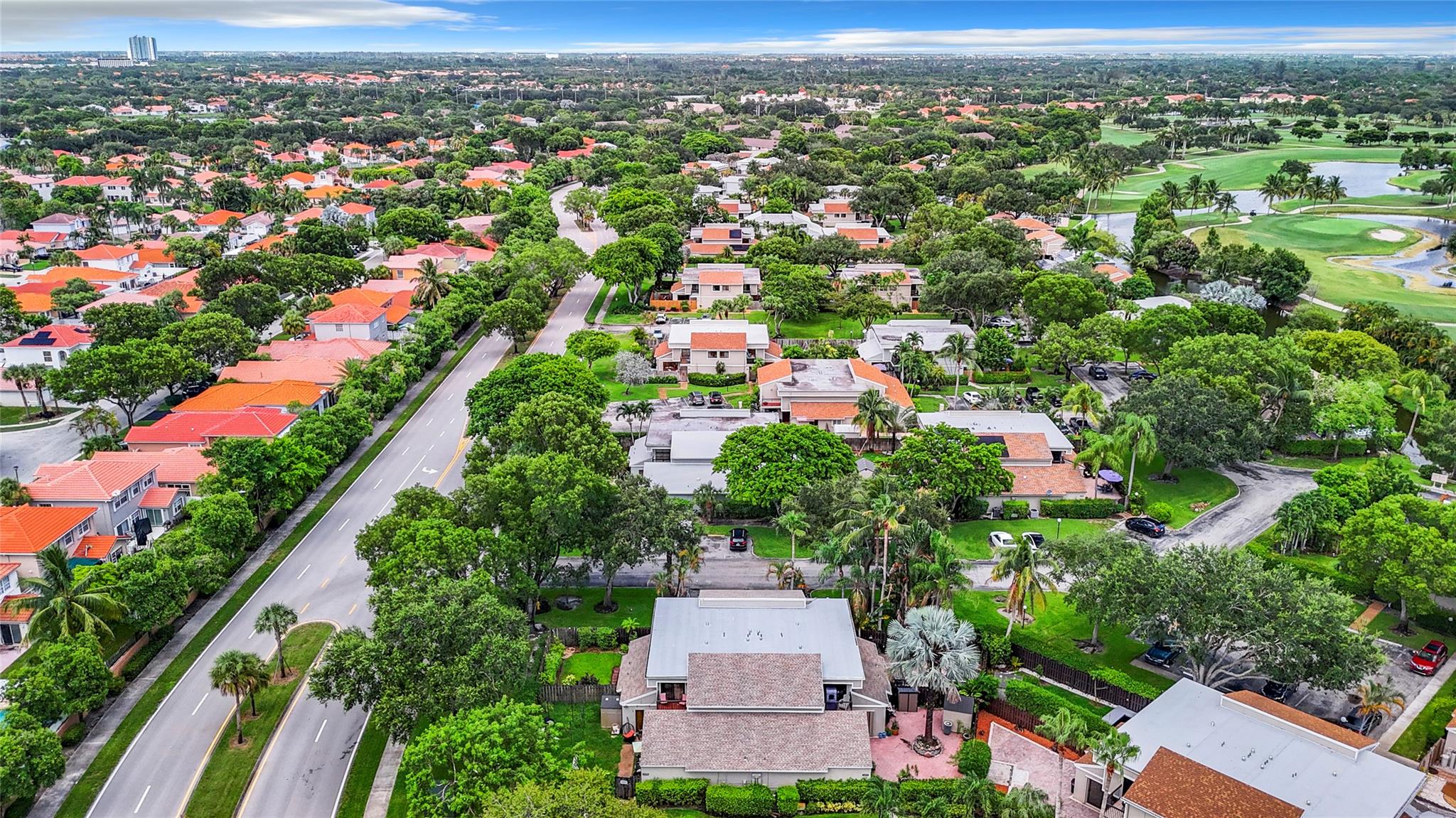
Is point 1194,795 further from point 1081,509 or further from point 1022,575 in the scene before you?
point 1081,509

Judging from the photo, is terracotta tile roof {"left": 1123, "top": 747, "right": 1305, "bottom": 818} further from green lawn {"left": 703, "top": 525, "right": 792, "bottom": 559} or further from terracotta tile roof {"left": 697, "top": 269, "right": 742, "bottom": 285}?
terracotta tile roof {"left": 697, "top": 269, "right": 742, "bottom": 285}

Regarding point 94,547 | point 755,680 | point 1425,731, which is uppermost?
point 94,547

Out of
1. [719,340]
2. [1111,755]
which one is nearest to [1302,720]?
[1111,755]

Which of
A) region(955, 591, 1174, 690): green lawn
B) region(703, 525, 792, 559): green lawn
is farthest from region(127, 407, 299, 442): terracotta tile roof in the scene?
region(955, 591, 1174, 690): green lawn

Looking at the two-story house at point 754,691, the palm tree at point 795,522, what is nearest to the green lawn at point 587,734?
the two-story house at point 754,691

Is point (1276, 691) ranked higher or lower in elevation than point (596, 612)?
higher

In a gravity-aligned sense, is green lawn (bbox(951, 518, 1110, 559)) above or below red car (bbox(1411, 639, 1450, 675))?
below
